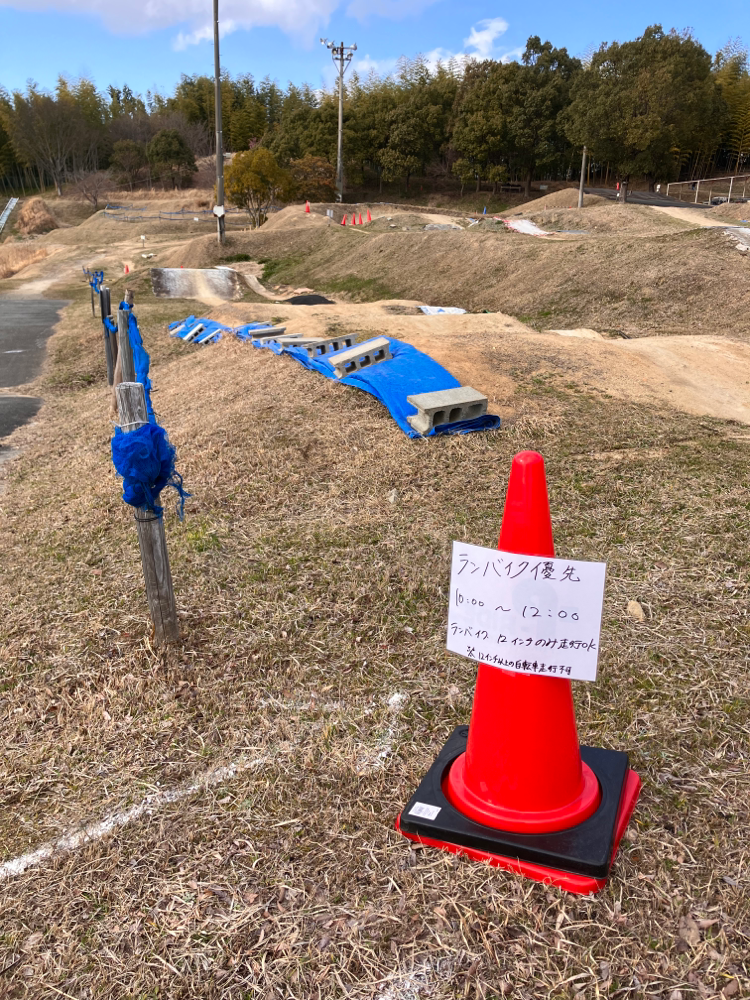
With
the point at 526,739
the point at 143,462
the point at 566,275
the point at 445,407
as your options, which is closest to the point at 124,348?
the point at 143,462

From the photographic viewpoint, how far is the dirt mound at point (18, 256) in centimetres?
2930

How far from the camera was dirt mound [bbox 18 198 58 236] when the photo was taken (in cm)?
4497

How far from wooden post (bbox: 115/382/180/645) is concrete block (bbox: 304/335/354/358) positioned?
15.5 ft

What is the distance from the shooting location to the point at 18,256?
108 feet

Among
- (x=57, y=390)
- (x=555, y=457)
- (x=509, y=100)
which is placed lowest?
(x=57, y=390)

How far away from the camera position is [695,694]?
10.0ft

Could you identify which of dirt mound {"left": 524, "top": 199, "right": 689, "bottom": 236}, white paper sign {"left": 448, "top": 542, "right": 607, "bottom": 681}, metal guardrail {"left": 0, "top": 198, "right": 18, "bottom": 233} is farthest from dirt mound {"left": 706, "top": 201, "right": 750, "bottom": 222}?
metal guardrail {"left": 0, "top": 198, "right": 18, "bottom": 233}

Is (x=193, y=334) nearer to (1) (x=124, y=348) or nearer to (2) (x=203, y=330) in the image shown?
(2) (x=203, y=330)

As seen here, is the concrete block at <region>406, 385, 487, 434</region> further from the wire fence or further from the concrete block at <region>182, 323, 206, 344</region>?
the wire fence

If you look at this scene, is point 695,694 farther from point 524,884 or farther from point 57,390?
point 57,390

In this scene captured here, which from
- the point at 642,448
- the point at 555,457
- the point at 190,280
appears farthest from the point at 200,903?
the point at 190,280

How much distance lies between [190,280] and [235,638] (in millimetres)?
20502

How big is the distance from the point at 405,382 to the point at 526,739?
16.2 ft

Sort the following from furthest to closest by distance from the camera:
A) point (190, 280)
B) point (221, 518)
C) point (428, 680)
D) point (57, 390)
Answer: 1. point (190, 280)
2. point (57, 390)
3. point (221, 518)
4. point (428, 680)
